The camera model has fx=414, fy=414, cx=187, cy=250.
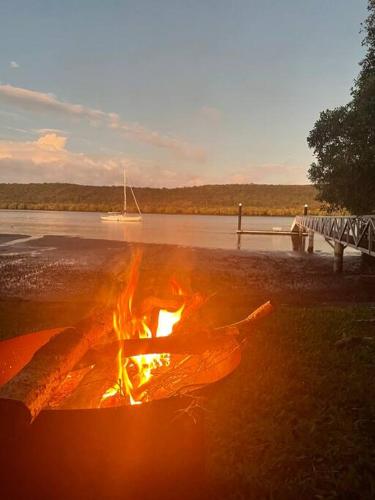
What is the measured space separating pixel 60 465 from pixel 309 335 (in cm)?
599

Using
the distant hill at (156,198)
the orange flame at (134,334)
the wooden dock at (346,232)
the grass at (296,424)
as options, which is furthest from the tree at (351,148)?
the distant hill at (156,198)

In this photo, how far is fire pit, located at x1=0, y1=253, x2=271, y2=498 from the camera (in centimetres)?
215

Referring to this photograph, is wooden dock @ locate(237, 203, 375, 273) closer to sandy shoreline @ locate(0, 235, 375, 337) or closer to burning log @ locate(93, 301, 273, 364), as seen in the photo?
sandy shoreline @ locate(0, 235, 375, 337)

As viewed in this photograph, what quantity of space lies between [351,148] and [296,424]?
17.5 m

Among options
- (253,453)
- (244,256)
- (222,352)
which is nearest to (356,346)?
(253,453)

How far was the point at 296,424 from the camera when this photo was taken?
4438 mm

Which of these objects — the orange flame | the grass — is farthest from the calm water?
the orange flame

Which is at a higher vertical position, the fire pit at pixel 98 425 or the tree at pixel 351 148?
the tree at pixel 351 148

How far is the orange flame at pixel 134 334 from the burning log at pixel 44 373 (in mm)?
249

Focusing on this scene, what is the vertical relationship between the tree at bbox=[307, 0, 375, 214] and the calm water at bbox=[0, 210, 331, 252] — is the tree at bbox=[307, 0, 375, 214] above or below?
above

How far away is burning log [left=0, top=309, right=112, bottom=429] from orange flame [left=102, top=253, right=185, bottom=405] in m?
0.25

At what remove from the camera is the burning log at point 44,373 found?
6.56 ft

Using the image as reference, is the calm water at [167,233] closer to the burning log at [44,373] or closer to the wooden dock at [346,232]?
the wooden dock at [346,232]

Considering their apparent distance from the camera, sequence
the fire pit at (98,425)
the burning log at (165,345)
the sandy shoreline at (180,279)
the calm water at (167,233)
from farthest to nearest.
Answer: the calm water at (167,233), the sandy shoreline at (180,279), the burning log at (165,345), the fire pit at (98,425)
